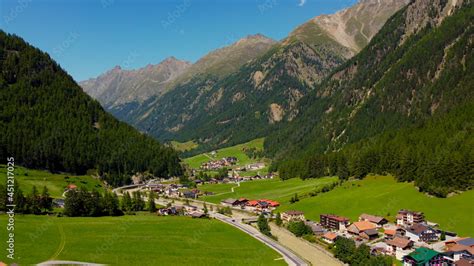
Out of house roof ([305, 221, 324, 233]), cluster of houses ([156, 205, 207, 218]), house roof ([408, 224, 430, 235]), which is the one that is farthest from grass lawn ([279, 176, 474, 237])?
cluster of houses ([156, 205, 207, 218])

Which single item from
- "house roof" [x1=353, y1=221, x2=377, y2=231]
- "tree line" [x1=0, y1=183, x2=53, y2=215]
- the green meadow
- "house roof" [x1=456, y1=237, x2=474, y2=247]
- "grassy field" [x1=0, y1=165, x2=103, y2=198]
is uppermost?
"grassy field" [x1=0, y1=165, x2=103, y2=198]

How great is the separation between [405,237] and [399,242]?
5.66 m

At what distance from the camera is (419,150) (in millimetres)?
155375

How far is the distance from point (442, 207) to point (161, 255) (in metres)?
78.5

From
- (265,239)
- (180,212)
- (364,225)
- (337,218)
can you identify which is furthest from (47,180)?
(364,225)

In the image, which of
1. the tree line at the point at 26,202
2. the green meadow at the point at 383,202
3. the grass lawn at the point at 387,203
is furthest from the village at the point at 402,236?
the tree line at the point at 26,202

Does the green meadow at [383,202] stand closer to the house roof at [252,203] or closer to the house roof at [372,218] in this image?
the house roof at [372,218]

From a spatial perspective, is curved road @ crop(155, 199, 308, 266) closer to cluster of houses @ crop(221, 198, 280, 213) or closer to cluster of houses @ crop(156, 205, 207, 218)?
cluster of houses @ crop(156, 205, 207, 218)

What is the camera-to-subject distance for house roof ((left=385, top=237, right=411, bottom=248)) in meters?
99.9

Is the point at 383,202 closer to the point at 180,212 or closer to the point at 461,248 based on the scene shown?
the point at 461,248

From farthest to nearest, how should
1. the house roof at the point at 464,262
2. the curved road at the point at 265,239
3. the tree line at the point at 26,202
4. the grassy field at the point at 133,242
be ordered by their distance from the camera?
the tree line at the point at 26,202
the curved road at the point at 265,239
the grassy field at the point at 133,242
the house roof at the point at 464,262

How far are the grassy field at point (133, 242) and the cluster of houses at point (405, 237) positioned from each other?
23988 mm

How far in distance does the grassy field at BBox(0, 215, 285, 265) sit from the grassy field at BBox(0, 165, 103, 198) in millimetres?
40746

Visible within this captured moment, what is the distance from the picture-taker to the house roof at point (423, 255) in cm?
9000
